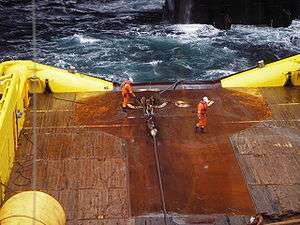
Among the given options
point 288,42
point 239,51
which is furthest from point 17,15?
point 288,42

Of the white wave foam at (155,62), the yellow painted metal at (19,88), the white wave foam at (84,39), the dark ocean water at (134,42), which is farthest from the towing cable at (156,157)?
the white wave foam at (84,39)

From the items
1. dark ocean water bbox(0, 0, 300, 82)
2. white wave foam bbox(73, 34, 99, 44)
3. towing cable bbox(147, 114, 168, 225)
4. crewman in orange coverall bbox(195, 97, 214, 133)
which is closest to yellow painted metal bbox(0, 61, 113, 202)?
towing cable bbox(147, 114, 168, 225)

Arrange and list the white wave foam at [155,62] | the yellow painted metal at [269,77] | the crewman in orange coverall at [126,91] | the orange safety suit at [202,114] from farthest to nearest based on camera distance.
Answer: the white wave foam at [155,62], the yellow painted metal at [269,77], the crewman in orange coverall at [126,91], the orange safety suit at [202,114]

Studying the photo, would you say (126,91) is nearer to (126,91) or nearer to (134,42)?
(126,91)

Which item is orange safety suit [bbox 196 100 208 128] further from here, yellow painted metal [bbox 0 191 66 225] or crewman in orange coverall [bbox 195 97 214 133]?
yellow painted metal [bbox 0 191 66 225]

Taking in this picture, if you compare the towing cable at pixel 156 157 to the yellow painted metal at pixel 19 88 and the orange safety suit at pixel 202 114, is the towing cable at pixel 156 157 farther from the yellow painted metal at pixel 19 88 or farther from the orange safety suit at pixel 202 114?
the yellow painted metal at pixel 19 88

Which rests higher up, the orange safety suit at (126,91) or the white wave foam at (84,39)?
the white wave foam at (84,39)

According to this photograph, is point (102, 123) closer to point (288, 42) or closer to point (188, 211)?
point (188, 211)
